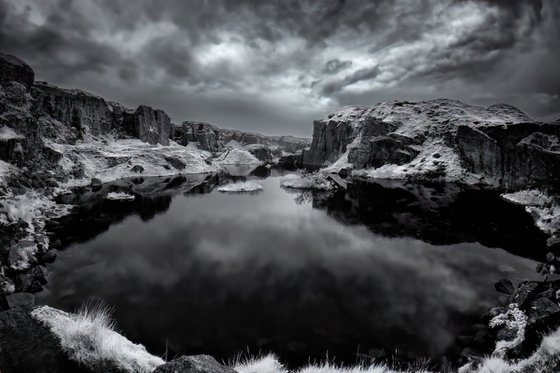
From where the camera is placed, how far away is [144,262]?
17734mm

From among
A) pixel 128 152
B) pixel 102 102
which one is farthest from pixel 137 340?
pixel 102 102

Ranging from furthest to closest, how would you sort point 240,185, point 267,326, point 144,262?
point 240,185
point 144,262
point 267,326

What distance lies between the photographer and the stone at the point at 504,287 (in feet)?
47.8

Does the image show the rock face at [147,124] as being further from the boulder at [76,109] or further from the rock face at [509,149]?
the rock face at [509,149]

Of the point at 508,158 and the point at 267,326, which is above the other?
the point at 508,158

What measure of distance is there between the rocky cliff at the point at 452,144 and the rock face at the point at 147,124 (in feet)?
237

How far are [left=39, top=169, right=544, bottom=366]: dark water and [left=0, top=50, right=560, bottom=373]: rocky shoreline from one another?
5.09ft

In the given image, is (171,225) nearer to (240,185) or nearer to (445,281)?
(445,281)

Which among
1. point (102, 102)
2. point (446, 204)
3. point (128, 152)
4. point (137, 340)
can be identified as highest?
point (102, 102)

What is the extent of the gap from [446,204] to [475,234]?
52.2 feet

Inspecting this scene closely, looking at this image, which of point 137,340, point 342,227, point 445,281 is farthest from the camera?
point 342,227

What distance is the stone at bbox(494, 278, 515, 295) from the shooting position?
1456cm

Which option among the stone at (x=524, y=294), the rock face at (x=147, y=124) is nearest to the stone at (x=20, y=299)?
the stone at (x=524, y=294)

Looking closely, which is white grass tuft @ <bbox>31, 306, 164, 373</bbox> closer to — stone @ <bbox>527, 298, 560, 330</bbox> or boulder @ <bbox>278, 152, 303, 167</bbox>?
stone @ <bbox>527, 298, 560, 330</bbox>
